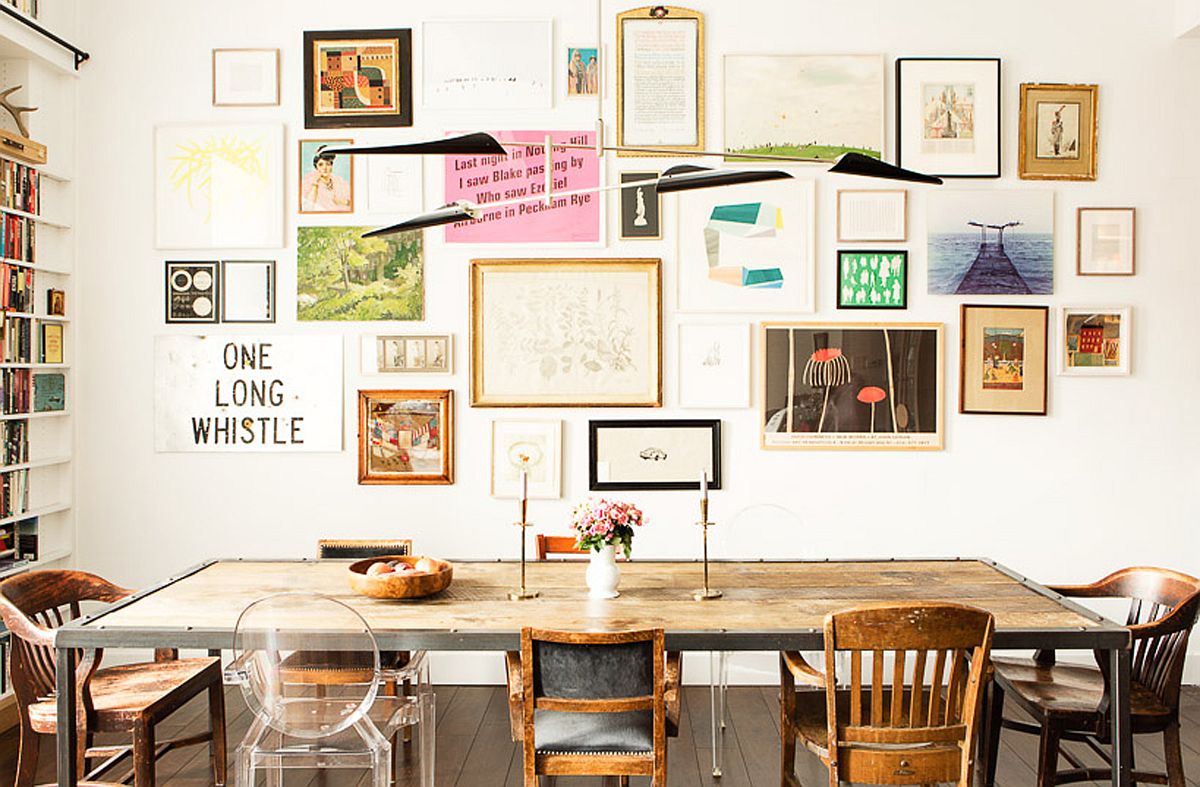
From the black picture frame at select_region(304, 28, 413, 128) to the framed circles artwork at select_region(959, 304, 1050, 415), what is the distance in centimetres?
265

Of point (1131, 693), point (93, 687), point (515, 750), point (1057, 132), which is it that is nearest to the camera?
point (1131, 693)

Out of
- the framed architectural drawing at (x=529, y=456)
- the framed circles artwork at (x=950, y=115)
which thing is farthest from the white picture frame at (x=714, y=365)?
the framed circles artwork at (x=950, y=115)

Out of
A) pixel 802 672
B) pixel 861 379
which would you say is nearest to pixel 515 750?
pixel 802 672

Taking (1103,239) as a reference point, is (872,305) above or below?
below

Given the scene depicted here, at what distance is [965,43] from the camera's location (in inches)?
187

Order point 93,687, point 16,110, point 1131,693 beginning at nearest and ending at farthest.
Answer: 1. point 1131,693
2. point 93,687
3. point 16,110

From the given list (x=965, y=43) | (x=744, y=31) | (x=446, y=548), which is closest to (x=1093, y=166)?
(x=965, y=43)

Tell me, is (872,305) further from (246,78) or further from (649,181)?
(246,78)

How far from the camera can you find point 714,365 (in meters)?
4.77

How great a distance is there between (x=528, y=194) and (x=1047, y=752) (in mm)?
3028

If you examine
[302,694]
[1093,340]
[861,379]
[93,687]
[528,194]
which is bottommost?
[93,687]

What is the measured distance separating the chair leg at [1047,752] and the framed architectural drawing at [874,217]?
233 cm

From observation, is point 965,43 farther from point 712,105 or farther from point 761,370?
point 761,370

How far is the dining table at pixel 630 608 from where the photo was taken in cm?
286
